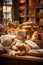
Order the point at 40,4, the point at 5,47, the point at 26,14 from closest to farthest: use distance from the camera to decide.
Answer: the point at 5,47 < the point at 40,4 < the point at 26,14

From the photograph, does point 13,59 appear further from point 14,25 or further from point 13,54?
point 14,25

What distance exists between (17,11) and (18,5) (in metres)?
0.26

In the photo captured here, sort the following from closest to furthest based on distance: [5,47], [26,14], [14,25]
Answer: [5,47], [14,25], [26,14]

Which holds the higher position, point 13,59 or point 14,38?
point 14,38

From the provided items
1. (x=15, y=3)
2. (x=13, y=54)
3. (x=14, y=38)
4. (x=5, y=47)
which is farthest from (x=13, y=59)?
(x=15, y=3)

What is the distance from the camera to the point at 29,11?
7.23m

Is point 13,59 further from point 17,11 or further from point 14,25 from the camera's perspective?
point 17,11

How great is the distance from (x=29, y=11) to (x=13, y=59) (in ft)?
18.3

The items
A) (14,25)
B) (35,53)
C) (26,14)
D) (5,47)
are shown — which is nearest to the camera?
(35,53)

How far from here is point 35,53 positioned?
172cm

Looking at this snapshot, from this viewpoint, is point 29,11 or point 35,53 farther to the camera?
point 29,11

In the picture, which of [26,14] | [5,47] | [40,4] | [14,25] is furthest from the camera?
[26,14]

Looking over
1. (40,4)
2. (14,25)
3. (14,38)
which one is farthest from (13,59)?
(40,4)

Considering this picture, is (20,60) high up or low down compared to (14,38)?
down
